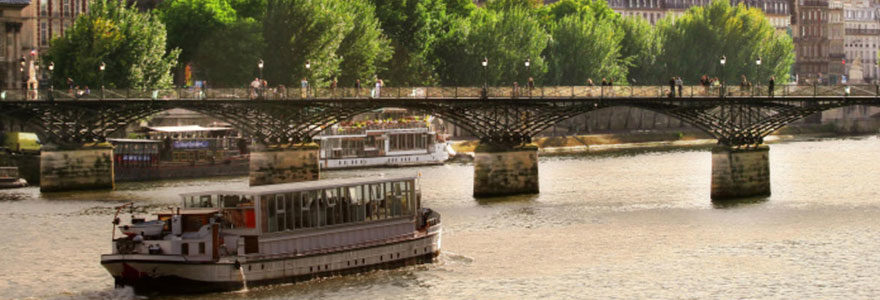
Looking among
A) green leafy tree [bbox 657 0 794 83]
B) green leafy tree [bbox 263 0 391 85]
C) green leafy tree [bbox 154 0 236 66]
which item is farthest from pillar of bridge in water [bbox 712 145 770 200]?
green leafy tree [bbox 657 0 794 83]

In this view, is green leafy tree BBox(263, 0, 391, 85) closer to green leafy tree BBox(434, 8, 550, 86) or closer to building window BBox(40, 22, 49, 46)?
green leafy tree BBox(434, 8, 550, 86)

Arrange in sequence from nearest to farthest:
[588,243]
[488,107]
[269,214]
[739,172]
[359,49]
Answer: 1. [269,214]
2. [588,243]
3. [739,172]
4. [488,107]
5. [359,49]

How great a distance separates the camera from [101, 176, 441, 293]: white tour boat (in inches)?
2437

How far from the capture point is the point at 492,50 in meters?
162

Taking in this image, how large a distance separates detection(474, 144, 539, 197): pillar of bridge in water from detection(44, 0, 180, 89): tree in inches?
1610

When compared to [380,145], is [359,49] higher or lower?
higher

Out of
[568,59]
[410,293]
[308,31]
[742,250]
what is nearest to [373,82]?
[308,31]

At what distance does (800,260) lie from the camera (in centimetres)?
7219

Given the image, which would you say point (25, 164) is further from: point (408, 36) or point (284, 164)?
point (408, 36)

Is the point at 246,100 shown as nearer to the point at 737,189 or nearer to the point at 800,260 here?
the point at 737,189

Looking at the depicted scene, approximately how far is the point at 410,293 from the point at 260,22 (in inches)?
3243

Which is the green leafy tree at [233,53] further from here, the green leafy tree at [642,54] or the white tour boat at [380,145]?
Answer: the green leafy tree at [642,54]

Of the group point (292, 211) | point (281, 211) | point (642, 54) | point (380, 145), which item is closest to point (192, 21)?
point (380, 145)

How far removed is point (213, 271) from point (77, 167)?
5311 centimetres
